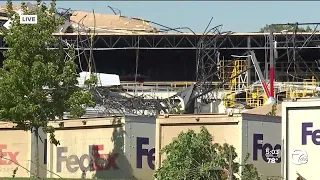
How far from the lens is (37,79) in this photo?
2402cm

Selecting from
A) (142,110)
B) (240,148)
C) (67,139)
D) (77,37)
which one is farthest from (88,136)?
(77,37)

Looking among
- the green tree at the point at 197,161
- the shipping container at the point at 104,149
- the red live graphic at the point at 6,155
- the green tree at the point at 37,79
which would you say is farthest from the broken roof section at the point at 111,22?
the green tree at the point at 197,161

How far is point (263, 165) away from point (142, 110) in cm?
1625

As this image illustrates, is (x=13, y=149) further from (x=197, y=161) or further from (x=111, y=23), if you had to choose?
(x=111, y=23)

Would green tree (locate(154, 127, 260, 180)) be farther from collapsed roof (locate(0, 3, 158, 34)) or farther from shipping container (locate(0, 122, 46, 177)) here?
collapsed roof (locate(0, 3, 158, 34))

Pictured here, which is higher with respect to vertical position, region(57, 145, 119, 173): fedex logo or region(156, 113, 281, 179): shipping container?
region(156, 113, 281, 179): shipping container

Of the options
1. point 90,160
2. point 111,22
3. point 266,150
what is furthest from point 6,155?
point 111,22

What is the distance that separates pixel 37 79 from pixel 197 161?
8931mm

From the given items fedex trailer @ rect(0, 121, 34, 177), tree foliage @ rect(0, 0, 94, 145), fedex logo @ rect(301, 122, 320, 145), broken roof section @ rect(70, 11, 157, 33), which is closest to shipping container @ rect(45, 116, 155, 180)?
tree foliage @ rect(0, 0, 94, 145)

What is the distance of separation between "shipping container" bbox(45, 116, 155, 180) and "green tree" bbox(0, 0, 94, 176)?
2.62ft

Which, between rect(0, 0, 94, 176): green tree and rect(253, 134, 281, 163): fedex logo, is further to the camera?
rect(0, 0, 94, 176): green tree

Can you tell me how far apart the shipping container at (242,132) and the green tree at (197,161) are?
4631 mm

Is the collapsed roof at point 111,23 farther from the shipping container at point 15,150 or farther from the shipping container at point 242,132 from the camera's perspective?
the shipping container at point 242,132

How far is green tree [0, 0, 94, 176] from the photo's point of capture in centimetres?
2400
